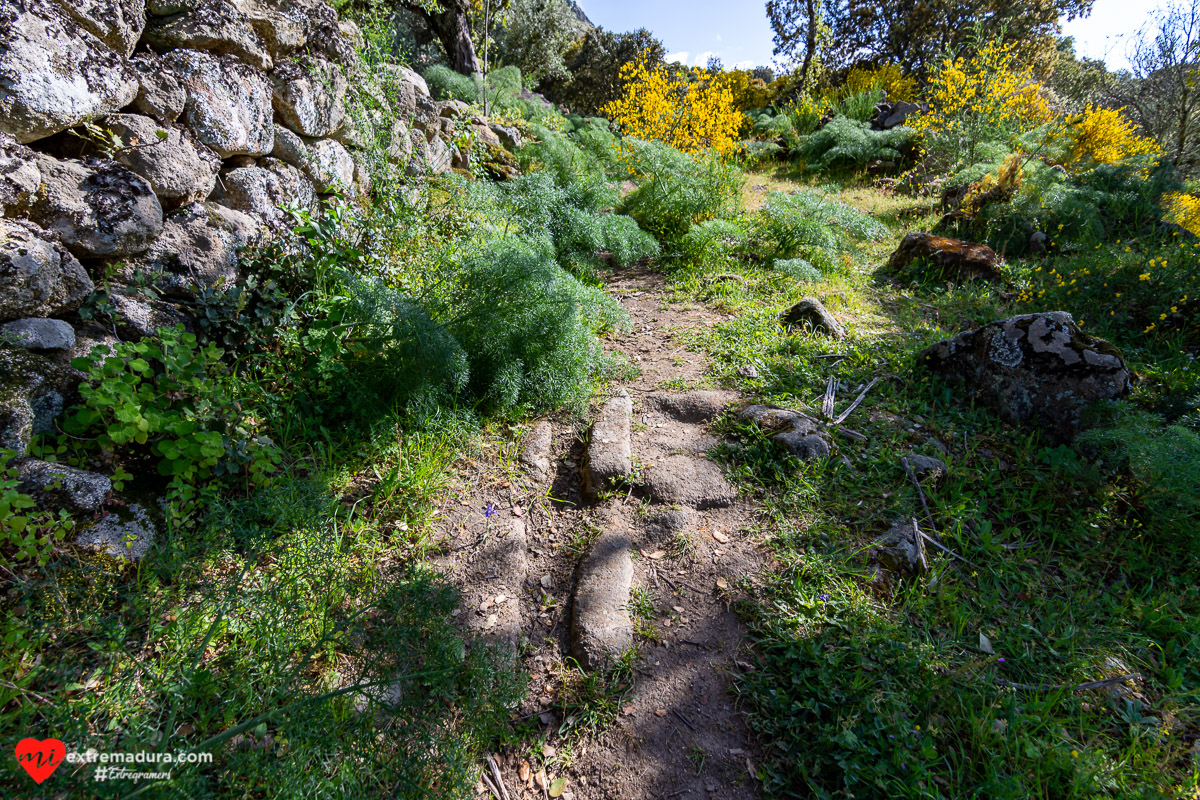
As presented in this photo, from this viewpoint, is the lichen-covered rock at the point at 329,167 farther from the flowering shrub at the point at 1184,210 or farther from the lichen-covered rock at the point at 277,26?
the flowering shrub at the point at 1184,210

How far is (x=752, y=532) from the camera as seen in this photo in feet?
8.25

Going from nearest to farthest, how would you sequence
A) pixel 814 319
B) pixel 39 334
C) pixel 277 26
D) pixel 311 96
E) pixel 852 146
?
pixel 39 334, pixel 277 26, pixel 311 96, pixel 814 319, pixel 852 146

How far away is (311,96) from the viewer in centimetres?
329

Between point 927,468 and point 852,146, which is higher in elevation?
point 852,146

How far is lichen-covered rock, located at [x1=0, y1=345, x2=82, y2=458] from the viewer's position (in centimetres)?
180

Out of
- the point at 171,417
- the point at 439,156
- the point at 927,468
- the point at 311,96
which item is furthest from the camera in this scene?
the point at 439,156

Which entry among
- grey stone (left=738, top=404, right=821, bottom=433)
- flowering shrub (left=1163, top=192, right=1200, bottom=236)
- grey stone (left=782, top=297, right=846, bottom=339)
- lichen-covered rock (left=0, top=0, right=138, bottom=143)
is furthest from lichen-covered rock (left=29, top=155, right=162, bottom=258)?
flowering shrub (left=1163, top=192, right=1200, bottom=236)

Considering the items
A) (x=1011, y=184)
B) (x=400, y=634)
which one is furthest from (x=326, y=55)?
(x=1011, y=184)

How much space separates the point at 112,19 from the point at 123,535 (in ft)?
7.21

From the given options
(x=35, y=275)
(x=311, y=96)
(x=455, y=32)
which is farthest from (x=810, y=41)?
(x=35, y=275)

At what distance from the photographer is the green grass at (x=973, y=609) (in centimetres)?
168

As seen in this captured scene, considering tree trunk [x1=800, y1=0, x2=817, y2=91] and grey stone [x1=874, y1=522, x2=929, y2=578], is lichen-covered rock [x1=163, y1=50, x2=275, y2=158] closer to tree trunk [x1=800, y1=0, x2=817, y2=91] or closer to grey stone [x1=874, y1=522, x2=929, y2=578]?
grey stone [x1=874, y1=522, x2=929, y2=578]

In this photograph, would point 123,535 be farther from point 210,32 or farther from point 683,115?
point 683,115

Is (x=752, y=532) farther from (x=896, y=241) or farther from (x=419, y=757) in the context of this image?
(x=896, y=241)
